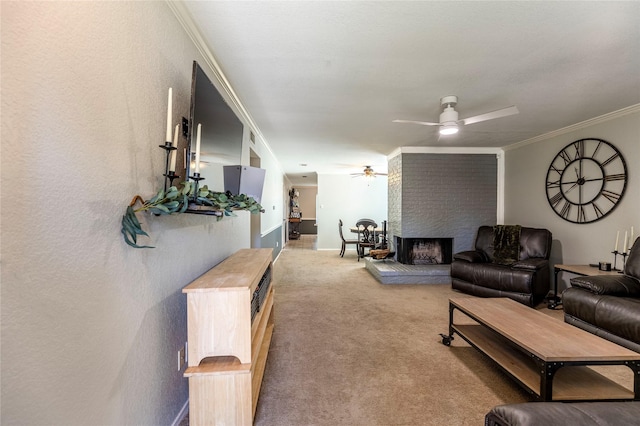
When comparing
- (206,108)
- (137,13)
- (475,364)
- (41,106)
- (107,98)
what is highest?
(137,13)

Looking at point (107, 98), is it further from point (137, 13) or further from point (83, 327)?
point (83, 327)

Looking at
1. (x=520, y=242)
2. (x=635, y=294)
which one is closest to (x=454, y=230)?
Result: (x=520, y=242)

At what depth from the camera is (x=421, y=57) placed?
2029 millimetres

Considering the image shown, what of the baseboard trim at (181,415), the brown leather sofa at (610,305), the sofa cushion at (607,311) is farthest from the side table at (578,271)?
the baseboard trim at (181,415)

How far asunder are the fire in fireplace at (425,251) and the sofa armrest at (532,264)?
1513mm

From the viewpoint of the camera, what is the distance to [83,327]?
35.8 inches

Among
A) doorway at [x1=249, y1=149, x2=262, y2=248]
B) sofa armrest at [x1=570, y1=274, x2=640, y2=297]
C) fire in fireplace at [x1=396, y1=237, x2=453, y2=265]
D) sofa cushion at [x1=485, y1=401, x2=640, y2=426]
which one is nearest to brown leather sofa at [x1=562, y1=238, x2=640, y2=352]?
sofa armrest at [x1=570, y1=274, x2=640, y2=297]

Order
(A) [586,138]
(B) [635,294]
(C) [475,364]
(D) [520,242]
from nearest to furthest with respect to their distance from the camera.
→ (C) [475,364] → (B) [635,294] → (A) [586,138] → (D) [520,242]

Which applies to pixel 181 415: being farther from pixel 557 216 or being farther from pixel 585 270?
pixel 557 216

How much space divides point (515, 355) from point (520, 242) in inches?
106

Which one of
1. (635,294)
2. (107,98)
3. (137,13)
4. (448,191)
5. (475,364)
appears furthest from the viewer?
(448,191)

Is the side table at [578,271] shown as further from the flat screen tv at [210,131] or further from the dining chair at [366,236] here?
the flat screen tv at [210,131]

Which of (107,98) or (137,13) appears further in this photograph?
(137,13)

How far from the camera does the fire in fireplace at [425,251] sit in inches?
205
